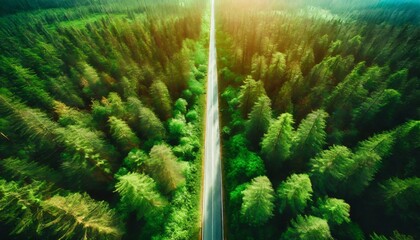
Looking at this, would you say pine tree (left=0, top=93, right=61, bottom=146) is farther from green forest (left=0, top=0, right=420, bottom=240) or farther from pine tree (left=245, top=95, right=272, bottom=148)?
pine tree (left=245, top=95, right=272, bottom=148)

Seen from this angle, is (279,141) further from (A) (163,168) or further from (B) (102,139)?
(B) (102,139)

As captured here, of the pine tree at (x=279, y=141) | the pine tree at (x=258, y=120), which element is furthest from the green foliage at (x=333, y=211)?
the pine tree at (x=258, y=120)

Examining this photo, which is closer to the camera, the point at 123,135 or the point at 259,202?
the point at 259,202

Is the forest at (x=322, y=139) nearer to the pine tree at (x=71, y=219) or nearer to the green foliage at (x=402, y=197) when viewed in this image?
the green foliage at (x=402, y=197)

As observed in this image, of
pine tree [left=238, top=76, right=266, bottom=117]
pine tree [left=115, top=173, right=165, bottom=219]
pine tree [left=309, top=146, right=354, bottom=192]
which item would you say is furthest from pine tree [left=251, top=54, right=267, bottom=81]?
pine tree [left=115, top=173, right=165, bottom=219]

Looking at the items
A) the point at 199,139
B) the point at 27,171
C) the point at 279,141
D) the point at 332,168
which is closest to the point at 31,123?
the point at 27,171
